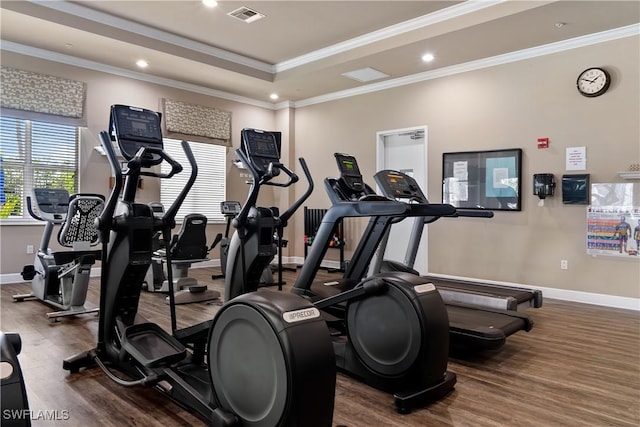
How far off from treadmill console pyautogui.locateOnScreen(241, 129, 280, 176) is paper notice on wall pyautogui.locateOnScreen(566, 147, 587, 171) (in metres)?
3.73

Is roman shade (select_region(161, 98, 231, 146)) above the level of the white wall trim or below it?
below

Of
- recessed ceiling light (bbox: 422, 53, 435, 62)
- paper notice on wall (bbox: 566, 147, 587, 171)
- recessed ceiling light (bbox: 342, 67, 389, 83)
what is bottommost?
paper notice on wall (bbox: 566, 147, 587, 171)

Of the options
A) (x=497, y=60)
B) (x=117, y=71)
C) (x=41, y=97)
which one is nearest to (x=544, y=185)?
(x=497, y=60)

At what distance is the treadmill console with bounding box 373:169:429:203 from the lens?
3.70 m

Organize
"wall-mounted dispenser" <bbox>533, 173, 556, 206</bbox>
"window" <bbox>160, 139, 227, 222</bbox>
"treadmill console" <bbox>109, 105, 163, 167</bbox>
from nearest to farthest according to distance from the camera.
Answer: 1. "treadmill console" <bbox>109, 105, 163, 167</bbox>
2. "wall-mounted dispenser" <bbox>533, 173, 556, 206</bbox>
3. "window" <bbox>160, 139, 227, 222</bbox>

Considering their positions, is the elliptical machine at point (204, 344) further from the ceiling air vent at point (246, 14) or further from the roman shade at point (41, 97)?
the roman shade at point (41, 97)

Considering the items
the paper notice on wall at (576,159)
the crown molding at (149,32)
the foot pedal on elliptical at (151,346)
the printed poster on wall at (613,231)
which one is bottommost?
the foot pedal on elliptical at (151,346)

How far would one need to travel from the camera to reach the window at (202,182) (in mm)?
7203

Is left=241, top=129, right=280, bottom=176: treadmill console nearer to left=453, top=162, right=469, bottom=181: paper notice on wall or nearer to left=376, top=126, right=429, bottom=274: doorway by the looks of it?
left=453, top=162, right=469, bottom=181: paper notice on wall

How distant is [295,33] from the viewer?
5.73 metres

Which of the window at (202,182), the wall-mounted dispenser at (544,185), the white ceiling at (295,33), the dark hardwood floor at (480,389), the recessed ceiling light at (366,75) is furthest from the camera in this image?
the window at (202,182)

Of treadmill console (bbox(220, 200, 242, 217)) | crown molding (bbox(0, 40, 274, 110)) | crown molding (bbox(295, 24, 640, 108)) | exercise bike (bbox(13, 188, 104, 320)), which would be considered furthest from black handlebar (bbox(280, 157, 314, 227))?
crown molding (bbox(0, 40, 274, 110))

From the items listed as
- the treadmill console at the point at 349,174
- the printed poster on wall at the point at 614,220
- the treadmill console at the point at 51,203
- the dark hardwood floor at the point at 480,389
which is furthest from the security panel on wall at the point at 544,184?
the treadmill console at the point at 51,203

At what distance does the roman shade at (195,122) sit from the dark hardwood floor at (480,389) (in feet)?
12.9
